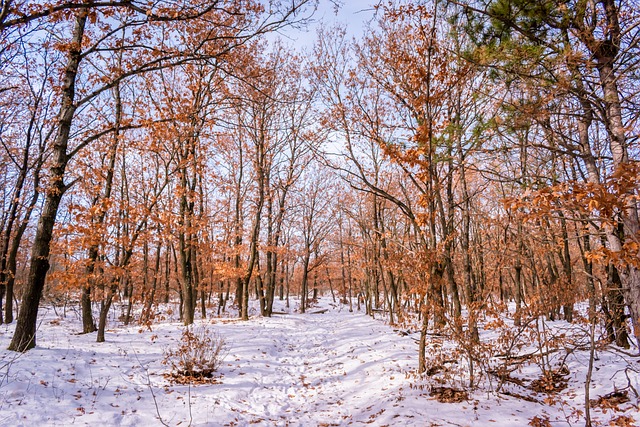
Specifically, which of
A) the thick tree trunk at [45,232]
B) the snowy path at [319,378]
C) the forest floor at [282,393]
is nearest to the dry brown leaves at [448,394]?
the forest floor at [282,393]

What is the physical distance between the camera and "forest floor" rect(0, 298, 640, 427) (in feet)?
15.0

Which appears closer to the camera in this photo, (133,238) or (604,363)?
(604,363)

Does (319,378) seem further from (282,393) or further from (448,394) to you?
(448,394)

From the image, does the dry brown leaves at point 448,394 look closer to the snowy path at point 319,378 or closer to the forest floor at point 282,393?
the forest floor at point 282,393

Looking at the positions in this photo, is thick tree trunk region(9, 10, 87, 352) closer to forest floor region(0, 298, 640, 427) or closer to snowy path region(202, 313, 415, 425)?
forest floor region(0, 298, 640, 427)

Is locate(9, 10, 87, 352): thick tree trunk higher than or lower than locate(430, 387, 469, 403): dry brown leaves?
higher

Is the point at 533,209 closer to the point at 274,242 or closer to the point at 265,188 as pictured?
the point at 265,188

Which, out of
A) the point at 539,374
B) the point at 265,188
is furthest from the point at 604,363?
the point at 265,188

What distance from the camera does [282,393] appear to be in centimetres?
653

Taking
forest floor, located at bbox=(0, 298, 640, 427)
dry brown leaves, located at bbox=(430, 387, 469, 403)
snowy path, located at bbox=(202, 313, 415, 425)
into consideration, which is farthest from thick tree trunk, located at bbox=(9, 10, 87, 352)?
dry brown leaves, located at bbox=(430, 387, 469, 403)

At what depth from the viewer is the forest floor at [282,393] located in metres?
4.59

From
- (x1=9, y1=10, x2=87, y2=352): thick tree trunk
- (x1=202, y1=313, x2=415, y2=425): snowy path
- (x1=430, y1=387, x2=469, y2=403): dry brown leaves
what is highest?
(x1=9, y1=10, x2=87, y2=352): thick tree trunk

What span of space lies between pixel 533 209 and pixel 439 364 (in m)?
3.80

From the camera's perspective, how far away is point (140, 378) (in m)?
6.19
